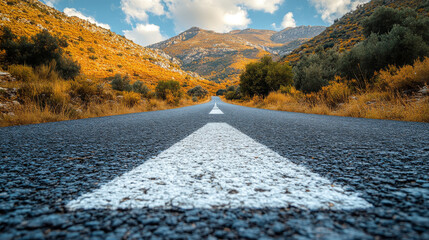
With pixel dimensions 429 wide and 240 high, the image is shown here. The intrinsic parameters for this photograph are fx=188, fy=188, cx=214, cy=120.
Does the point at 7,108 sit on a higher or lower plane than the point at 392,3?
lower

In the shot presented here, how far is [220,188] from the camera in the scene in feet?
3.12

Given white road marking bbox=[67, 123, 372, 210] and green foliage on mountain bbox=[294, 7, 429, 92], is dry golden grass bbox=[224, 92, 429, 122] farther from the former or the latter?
white road marking bbox=[67, 123, 372, 210]

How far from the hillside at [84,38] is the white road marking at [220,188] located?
26016 mm

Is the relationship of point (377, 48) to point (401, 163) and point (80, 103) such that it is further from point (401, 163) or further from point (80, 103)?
point (80, 103)

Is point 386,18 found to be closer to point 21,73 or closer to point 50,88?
point 50,88

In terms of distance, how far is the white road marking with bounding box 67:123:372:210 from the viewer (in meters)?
0.79

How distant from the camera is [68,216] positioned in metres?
0.70

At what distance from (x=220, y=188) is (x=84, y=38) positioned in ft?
163

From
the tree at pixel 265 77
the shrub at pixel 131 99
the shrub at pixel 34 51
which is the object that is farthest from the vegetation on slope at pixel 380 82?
the shrub at pixel 34 51

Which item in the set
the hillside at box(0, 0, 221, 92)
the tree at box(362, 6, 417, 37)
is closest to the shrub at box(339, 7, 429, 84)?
the tree at box(362, 6, 417, 37)

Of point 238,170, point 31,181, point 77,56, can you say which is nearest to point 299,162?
point 238,170

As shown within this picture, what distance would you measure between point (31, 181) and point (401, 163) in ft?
7.92

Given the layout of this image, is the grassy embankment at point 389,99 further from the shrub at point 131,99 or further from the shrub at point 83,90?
the shrub at point 83,90

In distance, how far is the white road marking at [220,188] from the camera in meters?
0.79
